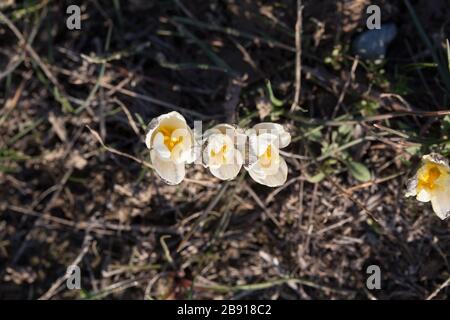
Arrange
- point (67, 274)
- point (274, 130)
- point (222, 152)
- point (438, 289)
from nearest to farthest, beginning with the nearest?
point (222, 152) < point (274, 130) < point (438, 289) < point (67, 274)

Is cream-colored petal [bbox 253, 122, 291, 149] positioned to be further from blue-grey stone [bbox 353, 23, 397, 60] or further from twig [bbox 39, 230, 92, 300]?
twig [bbox 39, 230, 92, 300]

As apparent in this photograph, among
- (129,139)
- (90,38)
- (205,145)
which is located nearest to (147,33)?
(90,38)

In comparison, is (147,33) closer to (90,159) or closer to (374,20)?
(90,159)

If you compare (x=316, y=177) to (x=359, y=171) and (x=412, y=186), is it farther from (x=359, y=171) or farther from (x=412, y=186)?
(x=412, y=186)

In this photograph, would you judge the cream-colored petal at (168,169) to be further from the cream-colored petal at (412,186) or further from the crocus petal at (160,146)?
the cream-colored petal at (412,186)

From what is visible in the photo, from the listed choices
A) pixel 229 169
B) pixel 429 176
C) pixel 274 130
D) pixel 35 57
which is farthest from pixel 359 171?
pixel 35 57

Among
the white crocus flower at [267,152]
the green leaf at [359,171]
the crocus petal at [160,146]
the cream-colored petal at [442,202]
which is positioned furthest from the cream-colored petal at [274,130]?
the cream-colored petal at [442,202]
